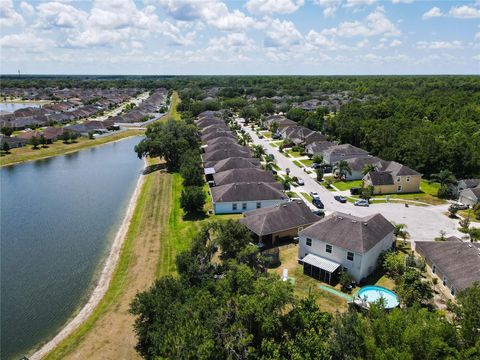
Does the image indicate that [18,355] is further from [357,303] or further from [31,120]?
[31,120]

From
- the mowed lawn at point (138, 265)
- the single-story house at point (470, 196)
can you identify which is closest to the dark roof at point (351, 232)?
the mowed lawn at point (138, 265)

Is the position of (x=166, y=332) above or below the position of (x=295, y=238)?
above

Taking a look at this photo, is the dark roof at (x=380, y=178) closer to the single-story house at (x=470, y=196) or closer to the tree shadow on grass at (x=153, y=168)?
the single-story house at (x=470, y=196)

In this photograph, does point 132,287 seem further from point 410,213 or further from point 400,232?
point 410,213

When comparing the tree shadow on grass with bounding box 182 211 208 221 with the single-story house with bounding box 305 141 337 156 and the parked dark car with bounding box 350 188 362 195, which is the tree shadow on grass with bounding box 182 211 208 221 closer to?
the parked dark car with bounding box 350 188 362 195

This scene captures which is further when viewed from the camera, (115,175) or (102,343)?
(115,175)

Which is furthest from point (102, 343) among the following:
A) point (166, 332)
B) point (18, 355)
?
point (166, 332)

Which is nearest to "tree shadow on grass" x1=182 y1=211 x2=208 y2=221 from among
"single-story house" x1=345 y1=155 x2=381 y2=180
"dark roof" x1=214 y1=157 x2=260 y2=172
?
"dark roof" x1=214 y1=157 x2=260 y2=172
